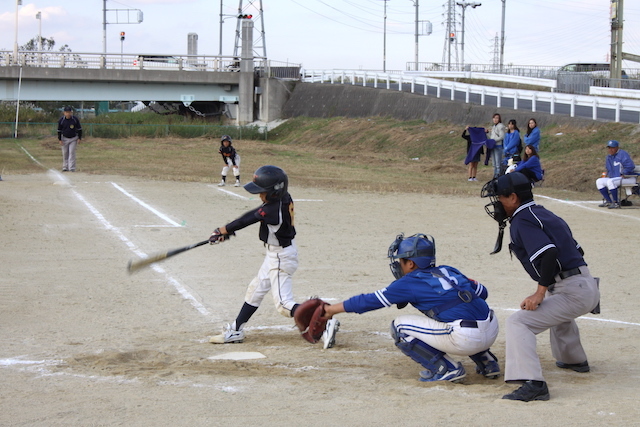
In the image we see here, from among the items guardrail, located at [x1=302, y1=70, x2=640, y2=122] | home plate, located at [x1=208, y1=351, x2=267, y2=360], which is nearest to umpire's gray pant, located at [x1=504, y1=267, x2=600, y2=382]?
home plate, located at [x1=208, y1=351, x2=267, y2=360]

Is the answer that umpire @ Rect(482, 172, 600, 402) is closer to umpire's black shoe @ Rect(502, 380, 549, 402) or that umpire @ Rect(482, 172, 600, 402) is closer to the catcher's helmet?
umpire's black shoe @ Rect(502, 380, 549, 402)

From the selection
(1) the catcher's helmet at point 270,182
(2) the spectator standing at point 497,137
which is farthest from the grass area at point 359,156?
(1) the catcher's helmet at point 270,182

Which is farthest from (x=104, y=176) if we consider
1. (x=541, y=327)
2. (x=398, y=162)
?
(x=541, y=327)

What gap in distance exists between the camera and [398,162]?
3064 centimetres

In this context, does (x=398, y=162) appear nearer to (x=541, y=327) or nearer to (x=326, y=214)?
(x=326, y=214)

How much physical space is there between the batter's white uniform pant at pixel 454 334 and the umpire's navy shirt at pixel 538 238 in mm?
598

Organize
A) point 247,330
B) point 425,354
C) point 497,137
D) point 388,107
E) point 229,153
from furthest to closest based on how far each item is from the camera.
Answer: point 388,107, point 497,137, point 229,153, point 247,330, point 425,354

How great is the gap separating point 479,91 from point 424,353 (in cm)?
3273

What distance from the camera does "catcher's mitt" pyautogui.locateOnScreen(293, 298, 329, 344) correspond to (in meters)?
6.37

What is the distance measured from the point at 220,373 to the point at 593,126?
969 inches

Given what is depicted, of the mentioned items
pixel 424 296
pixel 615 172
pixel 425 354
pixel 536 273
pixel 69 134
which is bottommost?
pixel 425 354

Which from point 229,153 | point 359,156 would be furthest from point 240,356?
point 359,156

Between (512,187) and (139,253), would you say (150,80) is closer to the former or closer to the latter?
A: (139,253)

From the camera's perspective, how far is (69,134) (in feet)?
77.0
